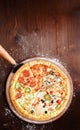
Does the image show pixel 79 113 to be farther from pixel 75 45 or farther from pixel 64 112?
pixel 75 45

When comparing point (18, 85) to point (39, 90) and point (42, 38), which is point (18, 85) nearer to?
point (39, 90)

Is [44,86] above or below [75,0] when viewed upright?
below

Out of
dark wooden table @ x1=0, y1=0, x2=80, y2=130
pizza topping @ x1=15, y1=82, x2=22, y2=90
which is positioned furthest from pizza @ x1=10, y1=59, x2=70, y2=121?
dark wooden table @ x1=0, y1=0, x2=80, y2=130

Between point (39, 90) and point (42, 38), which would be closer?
point (39, 90)

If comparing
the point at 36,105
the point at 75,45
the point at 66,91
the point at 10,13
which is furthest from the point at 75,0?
the point at 36,105

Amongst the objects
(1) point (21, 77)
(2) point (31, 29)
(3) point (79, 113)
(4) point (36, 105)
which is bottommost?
(3) point (79, 113)

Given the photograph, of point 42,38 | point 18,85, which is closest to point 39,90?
point 18,85
